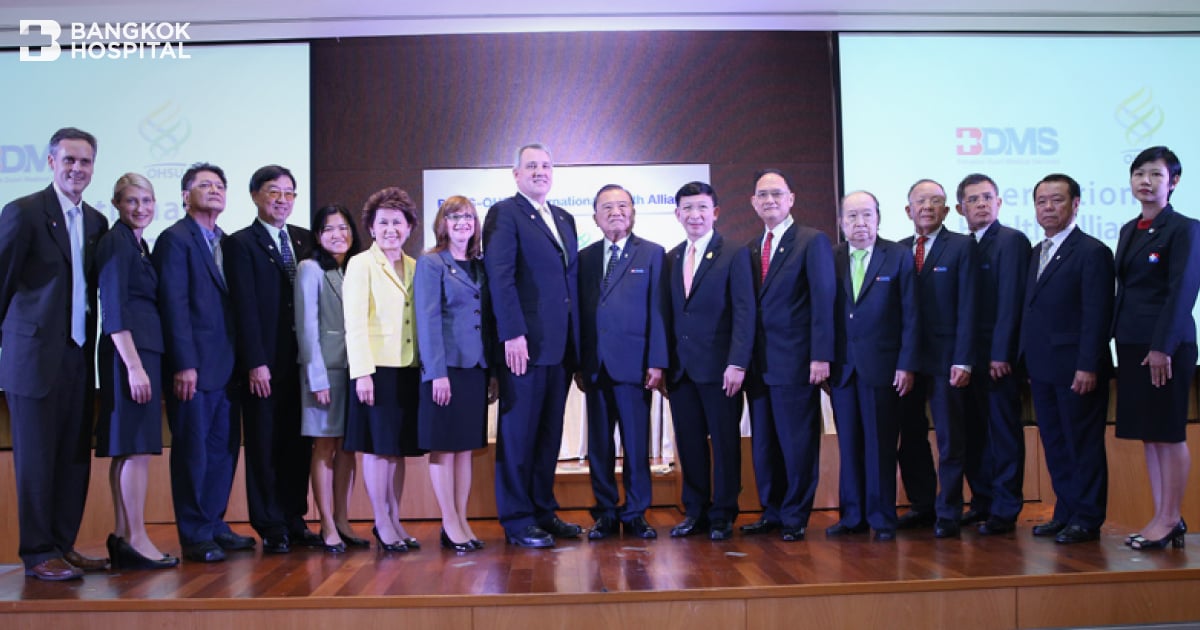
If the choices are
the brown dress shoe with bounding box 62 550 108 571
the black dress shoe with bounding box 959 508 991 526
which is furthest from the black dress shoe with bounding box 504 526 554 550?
the black dress shoe with bounding box 959 508 991 526

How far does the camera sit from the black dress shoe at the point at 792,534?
391 centimetres

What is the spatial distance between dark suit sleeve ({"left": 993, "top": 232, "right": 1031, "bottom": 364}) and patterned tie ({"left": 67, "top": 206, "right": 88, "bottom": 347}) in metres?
3.62

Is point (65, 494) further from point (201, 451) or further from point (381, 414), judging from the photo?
point (381, 414)

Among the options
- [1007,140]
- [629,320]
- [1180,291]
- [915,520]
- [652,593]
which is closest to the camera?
[652,593]

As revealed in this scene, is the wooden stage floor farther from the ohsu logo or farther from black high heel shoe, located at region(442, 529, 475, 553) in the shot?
the ohsu logo

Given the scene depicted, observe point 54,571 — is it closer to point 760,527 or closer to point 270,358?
point 270,358

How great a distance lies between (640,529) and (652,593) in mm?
1142

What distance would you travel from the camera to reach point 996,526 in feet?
13.3

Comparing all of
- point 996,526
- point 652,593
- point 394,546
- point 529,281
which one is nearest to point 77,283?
point 394,546

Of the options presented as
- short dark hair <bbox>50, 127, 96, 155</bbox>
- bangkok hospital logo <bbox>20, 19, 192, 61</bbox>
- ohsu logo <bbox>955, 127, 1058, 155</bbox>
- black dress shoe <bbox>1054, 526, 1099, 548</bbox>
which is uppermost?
Result: bangkok hospital logo <bbox>20, 19, 192, 61</bbox>

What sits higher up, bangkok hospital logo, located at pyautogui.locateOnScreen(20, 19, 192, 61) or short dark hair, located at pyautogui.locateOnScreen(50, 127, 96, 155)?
bangkok hospital logo, located at pyautogui.locateOnScreen(20, 19, 192, 61)

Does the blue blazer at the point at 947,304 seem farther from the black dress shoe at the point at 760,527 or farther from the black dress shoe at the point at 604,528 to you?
the black dress shoe at the point at 604,528

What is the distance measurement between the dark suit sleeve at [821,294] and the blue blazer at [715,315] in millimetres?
251

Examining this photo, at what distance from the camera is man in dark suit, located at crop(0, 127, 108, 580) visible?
3336mm
